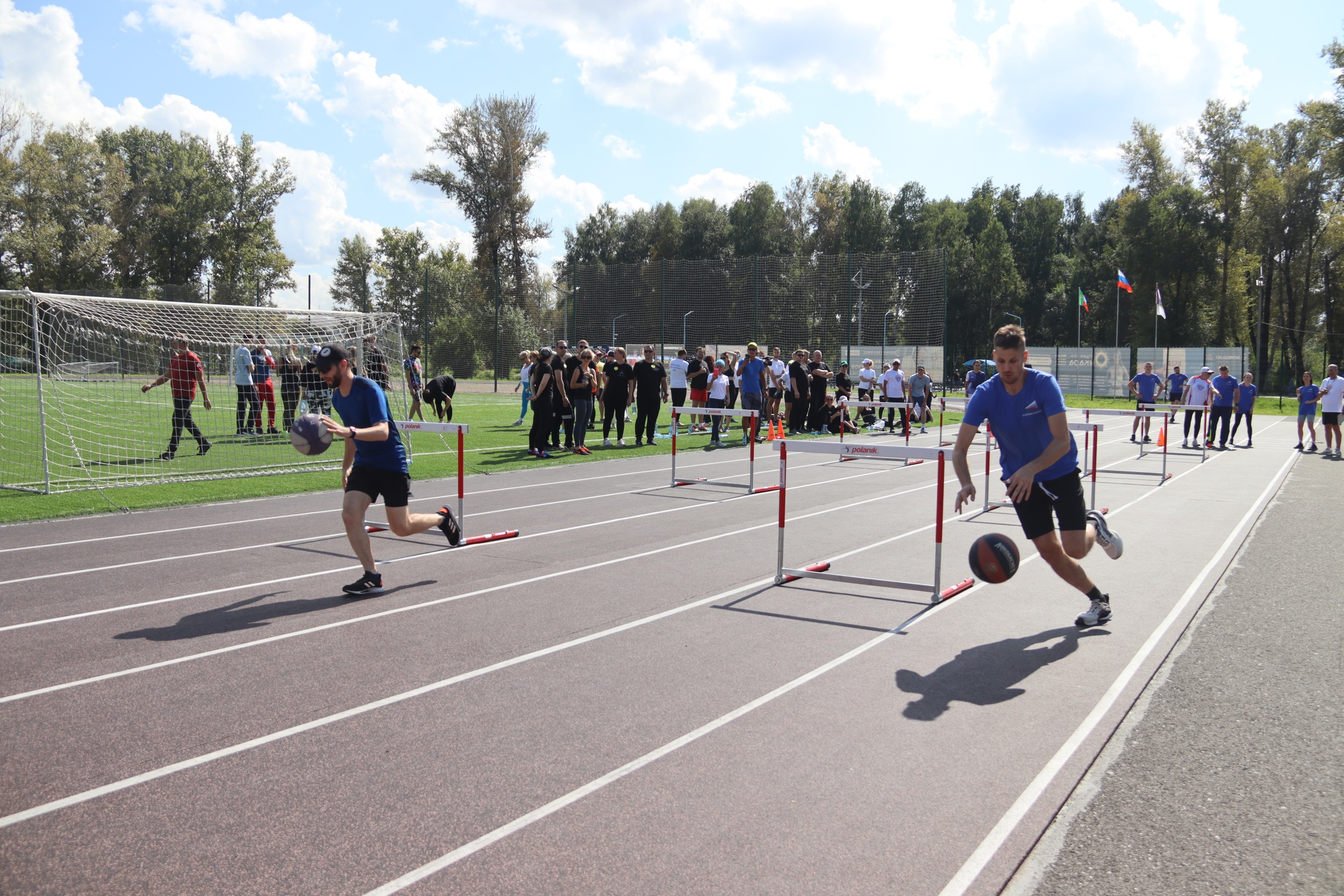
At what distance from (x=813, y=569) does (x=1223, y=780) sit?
13.9 feet

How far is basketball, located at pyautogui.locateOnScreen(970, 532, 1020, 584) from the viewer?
6094 millimetres

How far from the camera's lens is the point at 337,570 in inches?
322

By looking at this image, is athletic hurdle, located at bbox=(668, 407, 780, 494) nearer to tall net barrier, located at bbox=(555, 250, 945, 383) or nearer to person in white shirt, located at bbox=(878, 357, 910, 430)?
person in white shirt, located at bbox=(878, 357, 910, 430)

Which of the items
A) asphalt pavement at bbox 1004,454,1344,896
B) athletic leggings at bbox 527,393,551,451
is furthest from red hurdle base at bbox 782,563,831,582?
athletic leggings at bbox 527,393,551,451

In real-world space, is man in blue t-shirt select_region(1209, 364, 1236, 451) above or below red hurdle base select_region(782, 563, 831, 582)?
above

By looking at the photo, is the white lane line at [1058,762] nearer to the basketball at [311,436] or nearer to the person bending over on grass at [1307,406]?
the basketball at [311,436]

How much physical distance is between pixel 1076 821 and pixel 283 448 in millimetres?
16776

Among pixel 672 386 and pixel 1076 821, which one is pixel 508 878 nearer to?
pixel 1076 821

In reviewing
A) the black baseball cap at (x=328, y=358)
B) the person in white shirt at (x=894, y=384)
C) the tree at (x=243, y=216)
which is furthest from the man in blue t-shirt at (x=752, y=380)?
the tree at (x=243, y=216)

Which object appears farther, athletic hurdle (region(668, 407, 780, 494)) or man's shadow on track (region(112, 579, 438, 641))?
athletic hurdle (region(668, 407, 780, 494))

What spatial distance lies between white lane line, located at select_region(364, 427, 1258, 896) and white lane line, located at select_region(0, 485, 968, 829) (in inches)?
55.4

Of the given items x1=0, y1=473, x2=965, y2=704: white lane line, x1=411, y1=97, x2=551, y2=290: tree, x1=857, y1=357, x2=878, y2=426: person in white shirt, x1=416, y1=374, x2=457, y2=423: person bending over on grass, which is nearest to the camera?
x1=0, y1=473, x2=965, y2=704: white lane line

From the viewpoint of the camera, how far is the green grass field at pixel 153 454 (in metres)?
12.4

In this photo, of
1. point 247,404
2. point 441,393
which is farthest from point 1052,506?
point 247,404
